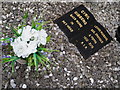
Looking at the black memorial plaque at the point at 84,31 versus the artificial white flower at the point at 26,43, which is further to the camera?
the black memorial plaque at the point at 84,31

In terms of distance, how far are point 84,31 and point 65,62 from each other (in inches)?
20.6

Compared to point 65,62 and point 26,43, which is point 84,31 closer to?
point 65,62

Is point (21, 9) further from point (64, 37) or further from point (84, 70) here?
point (84, 70)

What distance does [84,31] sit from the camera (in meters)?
2.54

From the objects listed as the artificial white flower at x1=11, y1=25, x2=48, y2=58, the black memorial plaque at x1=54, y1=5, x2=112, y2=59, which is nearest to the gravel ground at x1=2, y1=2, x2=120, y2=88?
the black memorial plaque at x1=54, y1=5, x2=112, y2=59

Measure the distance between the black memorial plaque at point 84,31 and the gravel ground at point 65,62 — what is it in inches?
2.4

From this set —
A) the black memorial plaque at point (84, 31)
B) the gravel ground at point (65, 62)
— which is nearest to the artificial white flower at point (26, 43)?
the gravel ground at point (65, 62)

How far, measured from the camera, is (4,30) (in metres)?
2.48

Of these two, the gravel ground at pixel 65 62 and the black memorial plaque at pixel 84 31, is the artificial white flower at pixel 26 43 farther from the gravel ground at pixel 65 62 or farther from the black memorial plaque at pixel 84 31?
the black memorial plaque at pixel 84 31

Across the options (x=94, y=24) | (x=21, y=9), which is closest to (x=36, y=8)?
(x=21, y=9)

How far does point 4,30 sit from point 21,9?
40cm

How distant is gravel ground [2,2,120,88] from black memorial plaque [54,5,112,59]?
0.06 meters

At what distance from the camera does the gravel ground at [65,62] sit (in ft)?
7.14

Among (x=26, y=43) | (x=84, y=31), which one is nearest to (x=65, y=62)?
(x=84, y=31)
